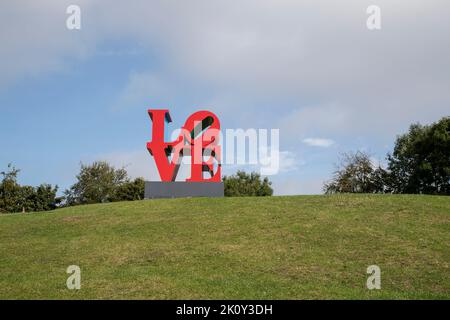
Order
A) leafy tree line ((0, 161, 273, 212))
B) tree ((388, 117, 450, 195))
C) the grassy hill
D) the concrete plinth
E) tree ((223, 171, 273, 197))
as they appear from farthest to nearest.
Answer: tree ((223, 171, 273, 197)) < leafy tree line ((0, 161, 273, 212)) < tree ((388, 117, 450, 195)) < the concrete plinth < the grassy hill

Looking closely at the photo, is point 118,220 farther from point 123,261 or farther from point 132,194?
point 132,194

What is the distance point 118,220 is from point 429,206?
18.7m

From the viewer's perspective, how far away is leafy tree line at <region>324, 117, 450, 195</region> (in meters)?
57.6

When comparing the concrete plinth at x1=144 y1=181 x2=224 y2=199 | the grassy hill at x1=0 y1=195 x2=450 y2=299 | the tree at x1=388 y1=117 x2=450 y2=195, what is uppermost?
the tree at x1=388 y1=117 x2=450 y2=195

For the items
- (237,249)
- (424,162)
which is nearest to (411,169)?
(424,162)

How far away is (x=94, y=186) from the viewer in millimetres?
72688

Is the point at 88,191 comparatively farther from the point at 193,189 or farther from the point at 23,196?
the point at 193,189

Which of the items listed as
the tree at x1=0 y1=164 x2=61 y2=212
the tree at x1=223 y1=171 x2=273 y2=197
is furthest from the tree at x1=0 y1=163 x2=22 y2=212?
the tree at x1=223 y1=171 x2=273 y2=197

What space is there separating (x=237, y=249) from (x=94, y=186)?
190 feet

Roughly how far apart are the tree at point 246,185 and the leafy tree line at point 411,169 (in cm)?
2896

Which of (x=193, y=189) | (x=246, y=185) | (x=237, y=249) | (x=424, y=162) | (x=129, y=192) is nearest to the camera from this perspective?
(x=237, y=249)

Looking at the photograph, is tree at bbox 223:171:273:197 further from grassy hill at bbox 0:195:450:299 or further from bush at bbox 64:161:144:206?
grassy hill at bbox 0:195:450:299

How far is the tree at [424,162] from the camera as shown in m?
57.2
